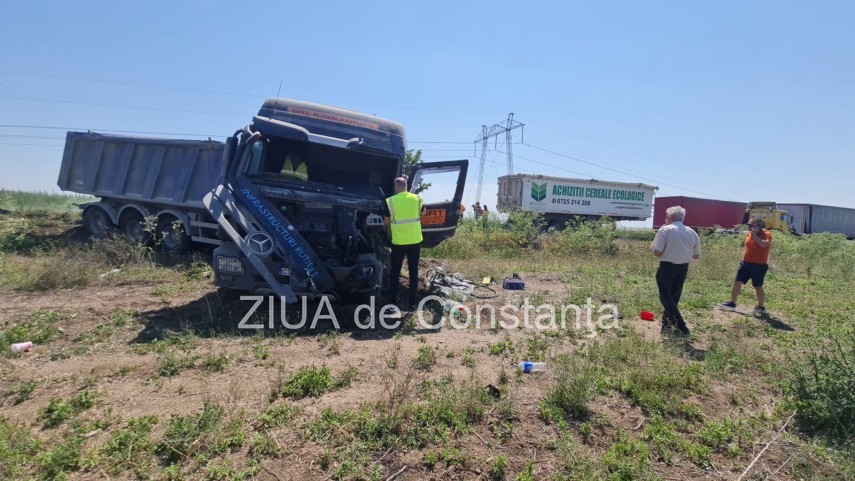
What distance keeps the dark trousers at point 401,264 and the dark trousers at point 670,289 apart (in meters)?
3.03

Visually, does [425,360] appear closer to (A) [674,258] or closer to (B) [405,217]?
(B) [405,217]

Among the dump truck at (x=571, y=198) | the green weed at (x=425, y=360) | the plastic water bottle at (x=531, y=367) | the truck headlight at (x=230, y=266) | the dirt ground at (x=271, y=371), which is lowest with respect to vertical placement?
the dirt ground at (x=271, y=371)

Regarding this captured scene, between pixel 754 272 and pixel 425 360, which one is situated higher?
pixel 754 272

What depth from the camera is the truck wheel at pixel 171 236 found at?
967cm

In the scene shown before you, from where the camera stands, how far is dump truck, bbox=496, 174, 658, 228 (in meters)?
23.7

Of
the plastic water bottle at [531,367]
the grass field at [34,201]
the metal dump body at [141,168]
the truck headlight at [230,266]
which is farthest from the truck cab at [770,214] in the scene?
the grass field at [34,201]

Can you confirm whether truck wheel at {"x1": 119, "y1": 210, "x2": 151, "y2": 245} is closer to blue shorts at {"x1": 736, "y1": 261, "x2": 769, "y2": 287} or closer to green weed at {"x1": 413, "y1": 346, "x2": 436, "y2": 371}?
green weed at {"x1": 413, "y1": 346, "x2": 436, "y2": 371}

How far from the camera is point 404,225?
560 centimetres

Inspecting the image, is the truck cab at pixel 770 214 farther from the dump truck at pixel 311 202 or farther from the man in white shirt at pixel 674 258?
the dump truck at pixel 311 202

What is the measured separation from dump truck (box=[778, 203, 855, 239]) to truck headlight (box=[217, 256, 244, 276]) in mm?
36914

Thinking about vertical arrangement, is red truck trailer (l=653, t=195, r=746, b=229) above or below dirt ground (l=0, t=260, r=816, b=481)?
above

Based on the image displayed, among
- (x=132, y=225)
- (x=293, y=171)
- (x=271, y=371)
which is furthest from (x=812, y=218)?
(x=132, y=225)

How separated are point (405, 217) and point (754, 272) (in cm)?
556

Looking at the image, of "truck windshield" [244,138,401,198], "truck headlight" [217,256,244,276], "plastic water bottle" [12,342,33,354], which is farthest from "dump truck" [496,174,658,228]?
"plastic water bottle" [12,342,33,354]
